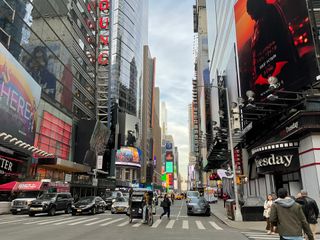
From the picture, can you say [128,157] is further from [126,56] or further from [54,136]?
[54,136]

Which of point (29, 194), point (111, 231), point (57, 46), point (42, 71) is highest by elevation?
point (57, 46)

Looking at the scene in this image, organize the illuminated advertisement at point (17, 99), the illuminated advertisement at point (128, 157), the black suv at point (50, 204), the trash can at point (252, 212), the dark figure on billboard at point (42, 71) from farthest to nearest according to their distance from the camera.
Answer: the illuminated advertisement at point (128, 157)
the dark figure on billboard at point (42, 71)
the illuminated advertisement at point (17, 99)
the black suv at point (50, 204)
the trash can at point (252, 212)

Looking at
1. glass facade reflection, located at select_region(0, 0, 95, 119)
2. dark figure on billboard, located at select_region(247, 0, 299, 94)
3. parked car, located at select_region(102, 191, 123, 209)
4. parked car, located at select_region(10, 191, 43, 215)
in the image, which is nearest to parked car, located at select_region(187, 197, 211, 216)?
parked car, located at select_region(102, 191, 123, 209)

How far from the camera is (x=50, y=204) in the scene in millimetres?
23312

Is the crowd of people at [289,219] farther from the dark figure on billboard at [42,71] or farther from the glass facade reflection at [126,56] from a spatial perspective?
the glass facade reflection at [126,56]

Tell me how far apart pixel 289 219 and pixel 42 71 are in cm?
4491

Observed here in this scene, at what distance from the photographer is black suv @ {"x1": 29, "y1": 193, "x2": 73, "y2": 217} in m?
22.7

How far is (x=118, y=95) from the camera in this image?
107 meters

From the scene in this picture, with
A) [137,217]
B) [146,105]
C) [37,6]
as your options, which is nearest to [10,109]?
[37,6]

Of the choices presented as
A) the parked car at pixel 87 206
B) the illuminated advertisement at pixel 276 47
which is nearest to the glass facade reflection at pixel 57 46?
the parked car at pixel 87 206

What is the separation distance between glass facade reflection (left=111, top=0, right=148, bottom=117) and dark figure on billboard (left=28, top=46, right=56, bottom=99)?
57484 mm

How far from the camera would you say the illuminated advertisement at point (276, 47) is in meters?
21.5

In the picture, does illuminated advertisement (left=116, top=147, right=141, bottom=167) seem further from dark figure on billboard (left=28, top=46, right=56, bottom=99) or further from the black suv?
the black suv

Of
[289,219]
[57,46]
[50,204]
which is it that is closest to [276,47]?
[50,204]
